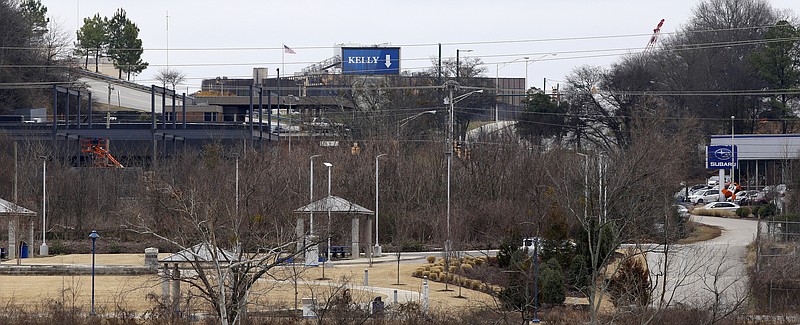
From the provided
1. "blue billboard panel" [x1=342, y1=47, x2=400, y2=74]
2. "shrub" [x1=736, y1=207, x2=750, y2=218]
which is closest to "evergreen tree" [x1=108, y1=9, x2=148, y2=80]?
"blue billboard panel" [x1=342, y1=47, x2=400, y2=74]

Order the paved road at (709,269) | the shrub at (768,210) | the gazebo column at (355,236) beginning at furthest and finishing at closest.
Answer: the shrub at (768,210), the gazebo column at (355,236), the paved road at (709,269)

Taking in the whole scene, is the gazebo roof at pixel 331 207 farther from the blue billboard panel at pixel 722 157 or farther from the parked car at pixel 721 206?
the blue billboard panel at pixel 722 157

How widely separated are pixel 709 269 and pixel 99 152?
169 ft

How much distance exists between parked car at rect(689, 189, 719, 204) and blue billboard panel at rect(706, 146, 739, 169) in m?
3.50

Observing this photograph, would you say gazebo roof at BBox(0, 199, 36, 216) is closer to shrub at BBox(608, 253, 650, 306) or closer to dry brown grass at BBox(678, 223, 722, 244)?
shrub at BBox(608, 253, 650, 306)

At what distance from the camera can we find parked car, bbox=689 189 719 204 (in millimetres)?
95062

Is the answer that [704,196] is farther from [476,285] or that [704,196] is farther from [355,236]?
[476,285]

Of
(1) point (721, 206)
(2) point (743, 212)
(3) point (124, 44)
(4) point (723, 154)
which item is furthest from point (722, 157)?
(3) point (124, 44)

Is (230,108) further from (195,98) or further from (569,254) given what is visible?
(569,254)

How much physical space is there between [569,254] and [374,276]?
7.96 m

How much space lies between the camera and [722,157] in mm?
90812

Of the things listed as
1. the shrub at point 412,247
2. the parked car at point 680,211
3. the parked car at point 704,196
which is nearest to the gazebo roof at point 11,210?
the shrub at point 412,247

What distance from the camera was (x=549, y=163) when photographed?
250 feet

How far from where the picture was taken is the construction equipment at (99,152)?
88.4 metres
